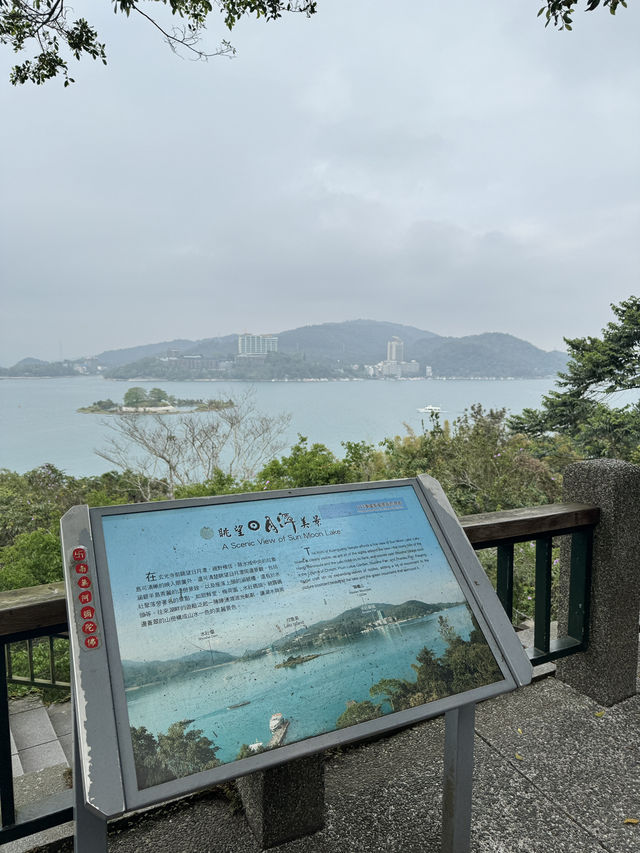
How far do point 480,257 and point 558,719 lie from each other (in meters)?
69.0

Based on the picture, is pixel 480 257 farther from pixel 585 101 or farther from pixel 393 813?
pixel 393 813

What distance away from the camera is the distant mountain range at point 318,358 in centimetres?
3169

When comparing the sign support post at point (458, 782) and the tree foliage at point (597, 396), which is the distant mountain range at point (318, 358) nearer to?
the tree foliage at point (597, 396)

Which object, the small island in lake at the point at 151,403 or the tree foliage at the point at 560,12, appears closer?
the tree foliage at the point at 560,12

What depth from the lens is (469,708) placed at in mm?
1187

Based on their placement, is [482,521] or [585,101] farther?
[585,101]

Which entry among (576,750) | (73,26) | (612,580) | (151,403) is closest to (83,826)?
(576,750)

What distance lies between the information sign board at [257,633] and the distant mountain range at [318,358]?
2853cm

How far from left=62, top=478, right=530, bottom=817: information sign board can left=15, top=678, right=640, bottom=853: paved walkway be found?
0.75 meters

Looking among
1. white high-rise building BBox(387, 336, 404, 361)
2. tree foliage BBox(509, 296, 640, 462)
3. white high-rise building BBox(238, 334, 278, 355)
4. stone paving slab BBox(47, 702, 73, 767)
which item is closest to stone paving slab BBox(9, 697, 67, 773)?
stone paving slab BBox(47, 702, 73, 767)

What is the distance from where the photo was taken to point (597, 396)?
11.1m

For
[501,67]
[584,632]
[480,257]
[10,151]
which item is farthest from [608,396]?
[480,257]

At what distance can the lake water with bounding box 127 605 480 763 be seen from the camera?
846 millimetres

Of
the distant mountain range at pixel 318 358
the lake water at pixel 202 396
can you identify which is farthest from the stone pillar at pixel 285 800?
the distant mountain range at pixel 318 358
